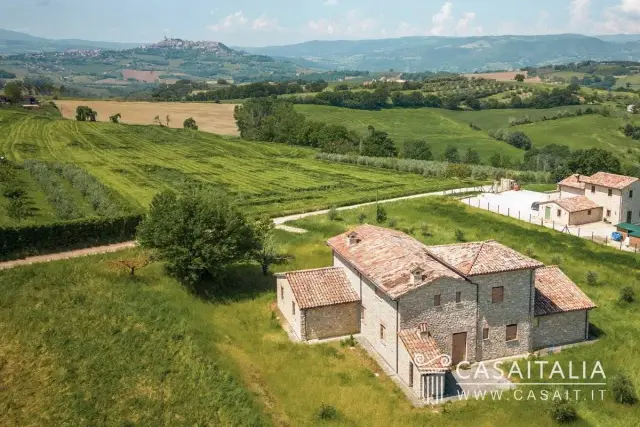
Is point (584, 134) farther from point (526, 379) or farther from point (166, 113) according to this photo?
point (526, 379)

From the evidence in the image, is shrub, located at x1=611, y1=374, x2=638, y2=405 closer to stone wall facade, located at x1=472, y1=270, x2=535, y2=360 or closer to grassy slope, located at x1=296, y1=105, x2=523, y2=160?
stone wall facade, located at x1=472, y1=270, x2=535, y2=360

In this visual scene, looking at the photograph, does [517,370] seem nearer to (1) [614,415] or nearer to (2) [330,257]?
(1) [614,415]

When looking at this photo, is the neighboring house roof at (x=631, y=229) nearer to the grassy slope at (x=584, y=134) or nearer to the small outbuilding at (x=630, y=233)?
the small outbuilding at (x=630, y=233)

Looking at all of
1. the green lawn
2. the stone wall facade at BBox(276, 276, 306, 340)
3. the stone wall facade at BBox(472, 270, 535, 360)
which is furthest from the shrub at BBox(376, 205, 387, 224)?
the stone wall facade at BBox(472, 270, 535, 360)

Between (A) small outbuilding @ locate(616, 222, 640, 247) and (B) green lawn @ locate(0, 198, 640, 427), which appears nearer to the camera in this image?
(B) green lawn @ locate(0, 198, 640, 427)

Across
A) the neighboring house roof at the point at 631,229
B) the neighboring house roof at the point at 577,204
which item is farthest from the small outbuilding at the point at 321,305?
the neighboring house roof at the point at 577,204
